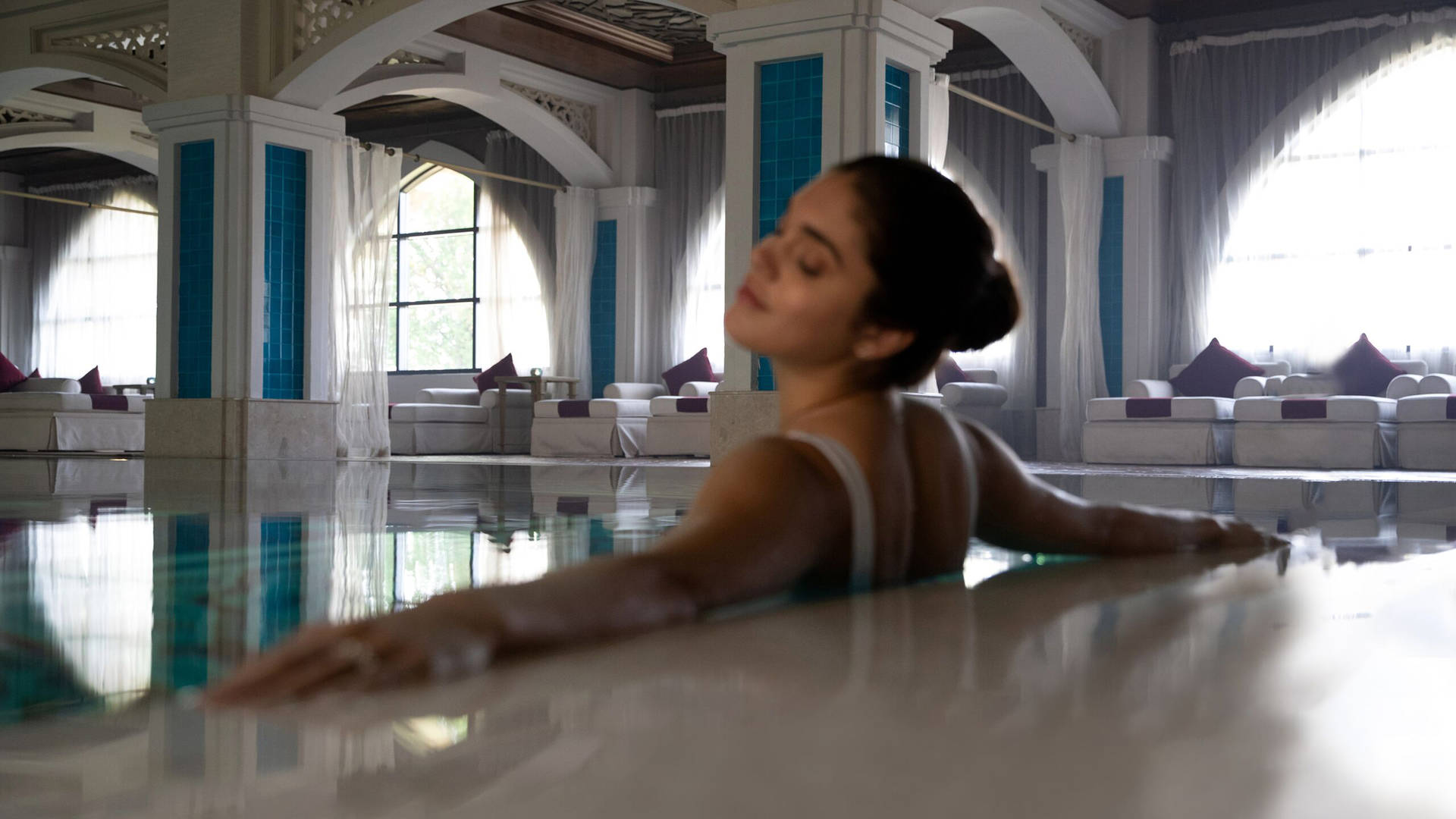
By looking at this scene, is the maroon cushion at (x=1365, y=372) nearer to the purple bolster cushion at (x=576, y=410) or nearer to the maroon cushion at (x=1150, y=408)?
the maroon cushion at (x=1150, y=408)

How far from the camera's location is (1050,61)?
905cm

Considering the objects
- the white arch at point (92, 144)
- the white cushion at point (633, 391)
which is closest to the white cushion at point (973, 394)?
the white cushion at point (633, 391)

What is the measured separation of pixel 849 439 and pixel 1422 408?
7.86 meters

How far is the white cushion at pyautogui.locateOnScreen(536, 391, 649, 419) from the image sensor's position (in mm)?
10750

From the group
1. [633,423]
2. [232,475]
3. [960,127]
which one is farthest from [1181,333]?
[232,475]

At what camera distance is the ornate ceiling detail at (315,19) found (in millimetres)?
8422

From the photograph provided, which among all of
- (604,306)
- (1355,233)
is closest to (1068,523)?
(1355,233)

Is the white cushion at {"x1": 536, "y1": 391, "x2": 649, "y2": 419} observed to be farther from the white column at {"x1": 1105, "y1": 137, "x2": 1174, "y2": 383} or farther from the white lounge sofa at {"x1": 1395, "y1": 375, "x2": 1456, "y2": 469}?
the white lounge sofa at {"x1": 1395, "y1": 375, "x2": 1456, "y2": 469}

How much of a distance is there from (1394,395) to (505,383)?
23.6ft

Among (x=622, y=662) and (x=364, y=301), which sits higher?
(x=364, y=301)

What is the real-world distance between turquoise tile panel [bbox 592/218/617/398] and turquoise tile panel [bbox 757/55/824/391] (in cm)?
591

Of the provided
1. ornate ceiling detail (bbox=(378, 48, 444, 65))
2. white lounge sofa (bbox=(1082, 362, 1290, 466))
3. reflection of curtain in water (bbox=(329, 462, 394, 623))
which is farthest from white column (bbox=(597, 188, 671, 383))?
reflection of curtain in water (bbox=(329, 462, 394, 623))

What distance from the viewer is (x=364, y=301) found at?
9625 millimetres

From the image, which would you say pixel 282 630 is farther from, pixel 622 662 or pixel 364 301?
pixel 364 301
